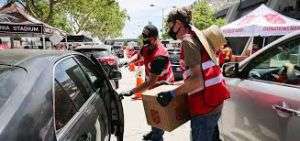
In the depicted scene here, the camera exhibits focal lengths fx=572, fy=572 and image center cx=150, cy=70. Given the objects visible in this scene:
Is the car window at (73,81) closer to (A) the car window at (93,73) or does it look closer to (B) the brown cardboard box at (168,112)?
(A) the car window at (93,73)

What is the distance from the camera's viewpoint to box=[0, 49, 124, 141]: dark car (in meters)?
2.86

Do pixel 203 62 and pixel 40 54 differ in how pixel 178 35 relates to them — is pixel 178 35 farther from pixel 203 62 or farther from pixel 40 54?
pixel 40 54

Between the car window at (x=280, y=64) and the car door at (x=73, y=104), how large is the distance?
4.98 feet

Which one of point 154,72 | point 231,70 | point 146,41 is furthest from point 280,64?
point 146,41

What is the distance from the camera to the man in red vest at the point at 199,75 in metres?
4.53

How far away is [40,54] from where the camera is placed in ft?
12.6

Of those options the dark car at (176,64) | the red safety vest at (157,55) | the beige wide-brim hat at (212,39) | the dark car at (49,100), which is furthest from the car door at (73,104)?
the dark car at (176,64)

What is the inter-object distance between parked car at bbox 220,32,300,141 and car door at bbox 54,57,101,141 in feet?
4.31

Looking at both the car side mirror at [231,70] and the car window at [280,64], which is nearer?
the car window at [280,64]

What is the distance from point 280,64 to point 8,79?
113 inches

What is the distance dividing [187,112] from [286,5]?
106ft

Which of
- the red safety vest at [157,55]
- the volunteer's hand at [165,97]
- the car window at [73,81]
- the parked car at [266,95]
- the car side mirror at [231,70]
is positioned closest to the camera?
the car window at [73,81]

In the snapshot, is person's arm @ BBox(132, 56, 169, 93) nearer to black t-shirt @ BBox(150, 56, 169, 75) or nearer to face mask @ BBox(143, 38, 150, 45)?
black t-shirt @ BBox(150, 56, 169, 75)

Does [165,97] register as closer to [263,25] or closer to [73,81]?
[73,81]
